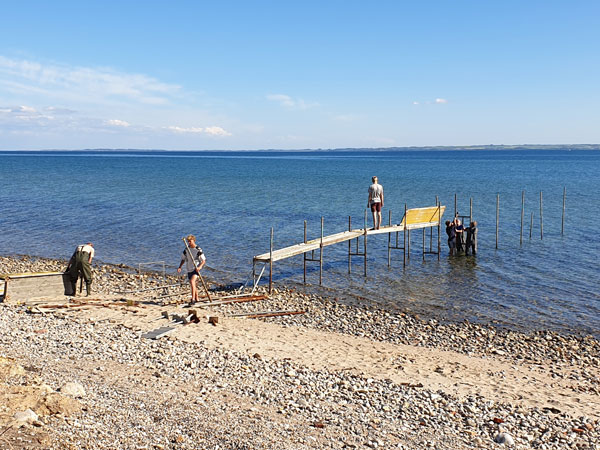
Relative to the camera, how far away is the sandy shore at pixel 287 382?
7973 mm

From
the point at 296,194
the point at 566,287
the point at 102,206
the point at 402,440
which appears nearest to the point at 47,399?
the point at 402,440

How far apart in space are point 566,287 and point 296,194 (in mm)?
37893

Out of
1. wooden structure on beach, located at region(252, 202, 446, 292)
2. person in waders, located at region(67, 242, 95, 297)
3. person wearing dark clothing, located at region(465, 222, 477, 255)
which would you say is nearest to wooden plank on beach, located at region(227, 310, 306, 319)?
wooden structure on beach, located at region(252, 202, 446, 292)

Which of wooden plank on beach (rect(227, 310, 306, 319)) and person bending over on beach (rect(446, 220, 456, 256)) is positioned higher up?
person bending over on beach (rect(446, 220, 456, 256))

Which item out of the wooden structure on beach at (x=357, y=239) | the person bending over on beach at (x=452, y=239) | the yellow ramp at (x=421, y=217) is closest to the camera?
the wooden structure on beach at (x=357, y=239)

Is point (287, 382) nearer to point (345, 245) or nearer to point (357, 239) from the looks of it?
point (357, 239)

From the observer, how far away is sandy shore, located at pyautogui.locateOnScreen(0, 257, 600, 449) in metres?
7.97

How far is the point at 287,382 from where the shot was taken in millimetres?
10469

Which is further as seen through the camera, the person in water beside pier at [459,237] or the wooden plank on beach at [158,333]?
the person in water beside pier at [459,237]

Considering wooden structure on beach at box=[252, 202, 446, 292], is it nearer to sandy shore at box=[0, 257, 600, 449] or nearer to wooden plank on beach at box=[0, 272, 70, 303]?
sandy shore at box=[0, 257, 600, 449]

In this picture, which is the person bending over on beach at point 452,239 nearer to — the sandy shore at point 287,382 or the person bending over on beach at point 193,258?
the sandy shore at point 287,382

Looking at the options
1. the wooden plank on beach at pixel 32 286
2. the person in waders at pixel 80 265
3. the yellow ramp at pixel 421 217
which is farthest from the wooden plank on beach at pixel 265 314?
the yellow ramp at pixel 421 217

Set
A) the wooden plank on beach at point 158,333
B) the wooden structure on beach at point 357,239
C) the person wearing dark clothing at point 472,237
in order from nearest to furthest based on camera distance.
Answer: the wooden plank on beach at point 158,333, the wooden structure on beach at point 357,239, the person wearing dark clothing at point 472,237

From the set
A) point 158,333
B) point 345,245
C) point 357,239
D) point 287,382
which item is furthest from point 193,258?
point 345,245
